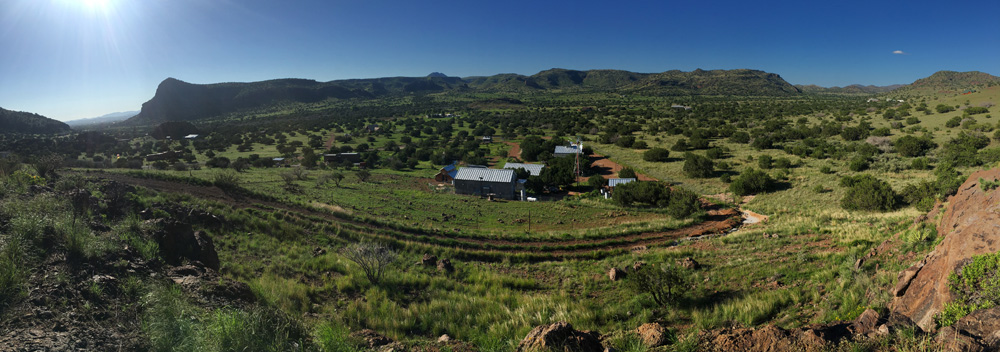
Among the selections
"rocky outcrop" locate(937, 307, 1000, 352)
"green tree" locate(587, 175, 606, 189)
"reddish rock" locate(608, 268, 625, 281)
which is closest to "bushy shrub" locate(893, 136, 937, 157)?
"green tree" locate(587, 175, 606, 189)

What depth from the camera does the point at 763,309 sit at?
716 cm

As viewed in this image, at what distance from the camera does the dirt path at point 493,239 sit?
16.9m

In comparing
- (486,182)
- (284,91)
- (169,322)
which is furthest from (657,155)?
(284,91)

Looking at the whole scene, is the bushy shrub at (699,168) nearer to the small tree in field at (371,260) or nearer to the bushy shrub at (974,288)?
the small tree in field at (371,260)

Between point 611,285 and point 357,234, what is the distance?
1114cm

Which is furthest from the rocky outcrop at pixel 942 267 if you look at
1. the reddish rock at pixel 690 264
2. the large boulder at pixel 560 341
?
the reddish rock at pixel 690 264

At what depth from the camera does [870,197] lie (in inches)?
744

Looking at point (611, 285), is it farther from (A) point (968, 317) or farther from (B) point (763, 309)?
(A) point (968, 317)

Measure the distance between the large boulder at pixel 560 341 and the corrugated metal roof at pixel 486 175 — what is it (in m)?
25.7

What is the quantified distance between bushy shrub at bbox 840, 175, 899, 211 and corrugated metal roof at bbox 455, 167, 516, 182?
21.3 metres

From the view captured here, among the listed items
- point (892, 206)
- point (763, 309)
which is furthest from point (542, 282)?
point (892, 206)

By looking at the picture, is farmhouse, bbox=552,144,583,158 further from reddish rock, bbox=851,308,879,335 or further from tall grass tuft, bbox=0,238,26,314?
tall grass tuft, bbox=0,238,26,314

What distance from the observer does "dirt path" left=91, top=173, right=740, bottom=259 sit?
1686cm

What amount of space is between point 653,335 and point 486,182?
86.2ft
